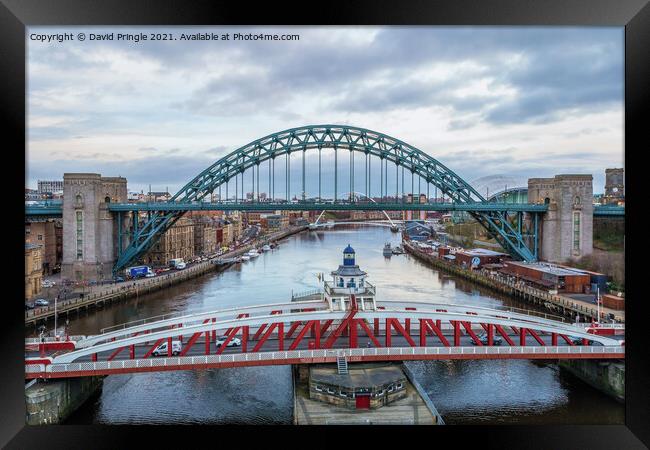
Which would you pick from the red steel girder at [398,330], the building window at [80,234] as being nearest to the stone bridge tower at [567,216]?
the red steel girder at [398,330]

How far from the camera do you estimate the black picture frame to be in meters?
3.95

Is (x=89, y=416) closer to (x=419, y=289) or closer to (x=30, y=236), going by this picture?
(x=30, y=236)

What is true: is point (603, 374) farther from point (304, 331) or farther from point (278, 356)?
point (278, 356)

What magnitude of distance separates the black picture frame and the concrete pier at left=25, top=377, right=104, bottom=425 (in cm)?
131

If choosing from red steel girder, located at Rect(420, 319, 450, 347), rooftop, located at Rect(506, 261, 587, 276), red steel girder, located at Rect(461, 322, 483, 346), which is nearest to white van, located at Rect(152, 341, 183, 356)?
red steel girder, located at Rect(420, 319, 450, 347)

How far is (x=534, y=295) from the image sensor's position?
470 inches

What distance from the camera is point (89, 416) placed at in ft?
18.6

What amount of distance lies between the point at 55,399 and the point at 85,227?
8.14m

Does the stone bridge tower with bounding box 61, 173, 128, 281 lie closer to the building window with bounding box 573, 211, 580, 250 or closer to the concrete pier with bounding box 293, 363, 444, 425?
the concrete pier with bounding box 293, 363, 444, 425
